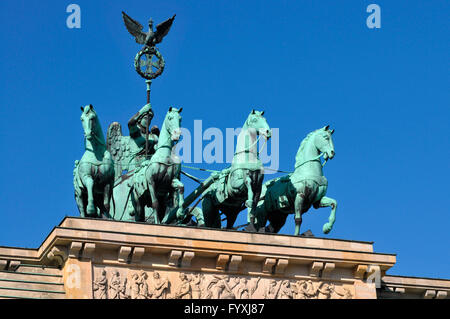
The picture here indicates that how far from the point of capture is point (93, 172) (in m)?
35.7

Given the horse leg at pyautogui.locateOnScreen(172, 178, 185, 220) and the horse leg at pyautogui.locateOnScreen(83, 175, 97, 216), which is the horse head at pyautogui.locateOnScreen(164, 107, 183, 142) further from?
the horse leg at pyautogui.locateOnScreen(83, 175, 97, 216)

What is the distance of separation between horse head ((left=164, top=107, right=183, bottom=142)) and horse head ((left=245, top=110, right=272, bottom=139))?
5.59 feet

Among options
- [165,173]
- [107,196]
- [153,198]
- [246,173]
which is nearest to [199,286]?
[153,198]

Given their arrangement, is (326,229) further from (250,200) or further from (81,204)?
(81,204)

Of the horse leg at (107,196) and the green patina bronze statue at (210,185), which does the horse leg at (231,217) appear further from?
the horse leg at (107,196)

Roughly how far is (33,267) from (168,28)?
29.2 feet

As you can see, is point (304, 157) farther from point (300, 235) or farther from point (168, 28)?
point (168, 28)

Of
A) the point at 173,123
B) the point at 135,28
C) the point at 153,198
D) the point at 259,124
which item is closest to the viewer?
the point at 173,123

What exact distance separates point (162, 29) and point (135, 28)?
68cm

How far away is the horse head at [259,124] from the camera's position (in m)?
36.6

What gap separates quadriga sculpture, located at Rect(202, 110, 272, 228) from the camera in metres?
36.6

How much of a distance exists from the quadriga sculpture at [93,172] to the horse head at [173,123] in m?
1.46

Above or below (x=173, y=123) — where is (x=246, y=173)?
below
